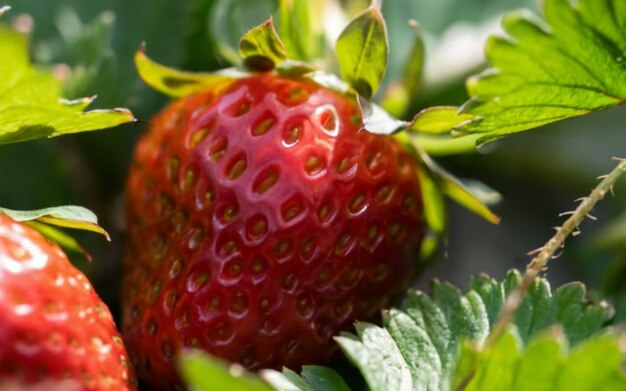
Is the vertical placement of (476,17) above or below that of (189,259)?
above

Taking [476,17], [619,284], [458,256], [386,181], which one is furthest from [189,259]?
[458,256]

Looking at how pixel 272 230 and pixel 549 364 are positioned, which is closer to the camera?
pixel 549 364

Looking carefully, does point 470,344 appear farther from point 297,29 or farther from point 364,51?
point 297,29

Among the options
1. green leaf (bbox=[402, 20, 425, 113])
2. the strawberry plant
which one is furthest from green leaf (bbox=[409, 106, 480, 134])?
green leaf (bbox=[402, 20, 425, 113])

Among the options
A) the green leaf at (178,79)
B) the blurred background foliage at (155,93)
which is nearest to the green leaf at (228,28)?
the blurred background foliage at (155,93)

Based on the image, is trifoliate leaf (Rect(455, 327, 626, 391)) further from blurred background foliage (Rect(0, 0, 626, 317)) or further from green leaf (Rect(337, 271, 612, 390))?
blurred background foliage (Rect(0, 0, 626, 317))

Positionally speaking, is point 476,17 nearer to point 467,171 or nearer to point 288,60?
point 467,171

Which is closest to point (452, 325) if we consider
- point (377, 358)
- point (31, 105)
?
point (377, 358)
